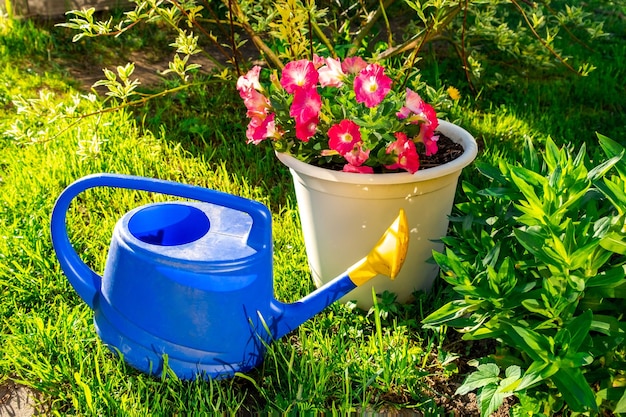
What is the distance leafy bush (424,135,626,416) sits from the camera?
4.47 ft

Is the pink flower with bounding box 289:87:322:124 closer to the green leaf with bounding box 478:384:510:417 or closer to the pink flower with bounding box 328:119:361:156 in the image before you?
the pink flower with bounding box 328:119:361:156

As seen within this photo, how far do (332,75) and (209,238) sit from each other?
1.79 feet

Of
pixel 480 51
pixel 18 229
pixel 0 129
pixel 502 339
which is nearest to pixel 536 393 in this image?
pixel 502 339

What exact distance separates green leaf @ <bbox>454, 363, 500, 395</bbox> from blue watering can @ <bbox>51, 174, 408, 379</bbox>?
0.27m

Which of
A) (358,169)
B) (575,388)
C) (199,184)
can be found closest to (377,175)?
(358,169)

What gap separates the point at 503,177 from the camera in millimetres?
1682

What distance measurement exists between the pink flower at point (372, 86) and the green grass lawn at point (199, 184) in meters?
0.52

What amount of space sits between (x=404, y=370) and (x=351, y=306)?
0.28 meters

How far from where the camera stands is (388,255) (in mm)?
1585

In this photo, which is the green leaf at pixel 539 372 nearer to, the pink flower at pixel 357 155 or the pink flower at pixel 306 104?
the pink flower at pixel 357 155

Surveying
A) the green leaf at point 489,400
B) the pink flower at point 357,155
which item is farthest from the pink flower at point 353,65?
the green leaf at point 489,400

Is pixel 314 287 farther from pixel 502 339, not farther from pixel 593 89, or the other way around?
pixel 593 89

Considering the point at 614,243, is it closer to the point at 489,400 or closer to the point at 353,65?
the point at 489,400

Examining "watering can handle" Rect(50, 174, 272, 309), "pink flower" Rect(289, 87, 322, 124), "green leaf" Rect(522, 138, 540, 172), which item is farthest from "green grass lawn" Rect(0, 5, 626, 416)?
"pink flower" Rect(289, 87, 322, 124)
